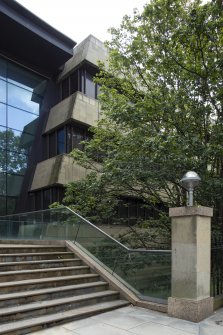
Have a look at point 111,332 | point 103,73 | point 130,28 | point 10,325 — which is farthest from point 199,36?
point 10,325

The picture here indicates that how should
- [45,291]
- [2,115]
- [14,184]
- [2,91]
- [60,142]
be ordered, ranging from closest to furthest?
[45,291]
[2,115]
[2,91]
[14,184]
[60,142]

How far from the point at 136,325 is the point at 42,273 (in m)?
2.98

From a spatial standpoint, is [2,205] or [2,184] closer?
[2,205]

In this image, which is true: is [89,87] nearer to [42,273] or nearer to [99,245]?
[99,245]

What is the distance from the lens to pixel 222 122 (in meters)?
10.8

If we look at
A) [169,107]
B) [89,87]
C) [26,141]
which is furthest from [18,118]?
[169,107]

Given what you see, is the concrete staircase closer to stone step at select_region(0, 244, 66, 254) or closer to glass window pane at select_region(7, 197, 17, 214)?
stone step at select_region(0, 244, 66, 254)

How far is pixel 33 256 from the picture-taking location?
32.2ft

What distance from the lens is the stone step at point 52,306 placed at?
6691 millimetres

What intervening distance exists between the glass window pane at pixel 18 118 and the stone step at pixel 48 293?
1272 centimetres

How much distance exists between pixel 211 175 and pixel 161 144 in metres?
2.22

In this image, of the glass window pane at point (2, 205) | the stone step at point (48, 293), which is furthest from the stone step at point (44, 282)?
the glass window pane at point (2, 205)

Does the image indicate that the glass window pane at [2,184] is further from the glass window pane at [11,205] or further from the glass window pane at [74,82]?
the glass window pane at [74,82]

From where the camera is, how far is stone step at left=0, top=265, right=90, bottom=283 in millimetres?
8149
